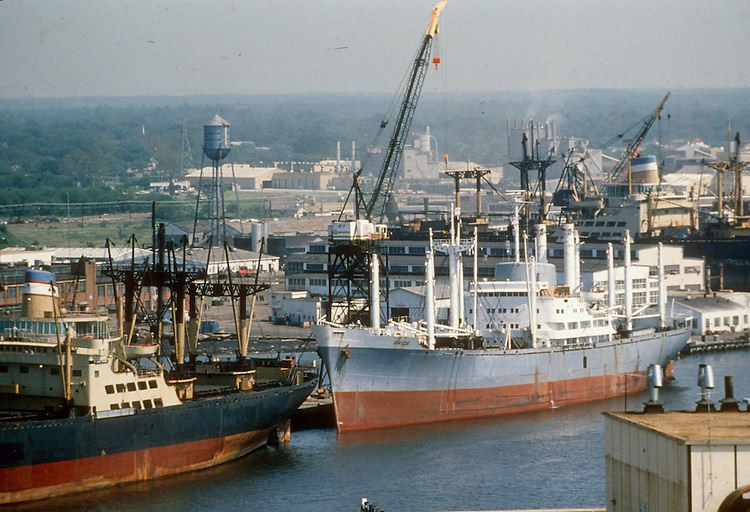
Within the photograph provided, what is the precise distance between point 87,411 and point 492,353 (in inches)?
517

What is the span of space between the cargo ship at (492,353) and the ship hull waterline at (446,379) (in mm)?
26

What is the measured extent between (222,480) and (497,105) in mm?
162899

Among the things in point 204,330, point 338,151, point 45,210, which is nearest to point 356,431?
point 204,330

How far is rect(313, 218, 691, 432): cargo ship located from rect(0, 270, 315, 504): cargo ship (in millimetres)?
4851

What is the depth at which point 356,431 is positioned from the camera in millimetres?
37844

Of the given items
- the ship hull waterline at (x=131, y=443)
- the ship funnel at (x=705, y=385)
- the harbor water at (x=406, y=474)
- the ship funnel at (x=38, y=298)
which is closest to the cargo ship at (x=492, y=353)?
the harbor water at (x=406, y=474)

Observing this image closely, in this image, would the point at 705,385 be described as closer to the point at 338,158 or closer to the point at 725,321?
the point at 725,321

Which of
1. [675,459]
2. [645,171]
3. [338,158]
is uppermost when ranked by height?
[338,158]

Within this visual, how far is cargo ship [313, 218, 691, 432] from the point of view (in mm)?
38500

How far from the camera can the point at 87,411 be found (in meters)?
31.5

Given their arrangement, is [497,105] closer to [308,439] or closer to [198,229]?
[198,229]

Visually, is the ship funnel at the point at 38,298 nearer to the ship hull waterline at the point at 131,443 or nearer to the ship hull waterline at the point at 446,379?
the ship hull waterline at the point at 131,443

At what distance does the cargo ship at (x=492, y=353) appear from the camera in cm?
3850

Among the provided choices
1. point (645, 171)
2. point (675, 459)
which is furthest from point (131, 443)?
point (645, 171)
